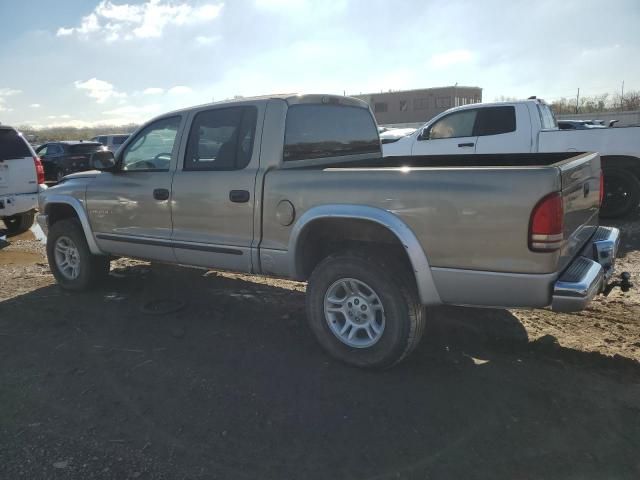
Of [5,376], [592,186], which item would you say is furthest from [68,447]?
[592,186]

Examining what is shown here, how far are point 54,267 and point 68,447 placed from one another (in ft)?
11.4

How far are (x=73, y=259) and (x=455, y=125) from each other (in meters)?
6.71

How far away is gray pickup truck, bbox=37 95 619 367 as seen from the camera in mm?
3008

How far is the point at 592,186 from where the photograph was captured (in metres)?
3.88

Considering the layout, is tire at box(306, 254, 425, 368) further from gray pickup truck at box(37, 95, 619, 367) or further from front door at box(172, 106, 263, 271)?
front door at box(172, 106, 263, 271)

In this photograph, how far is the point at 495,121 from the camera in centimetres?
880

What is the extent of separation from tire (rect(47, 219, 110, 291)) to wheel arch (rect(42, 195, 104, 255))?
0.34 ft

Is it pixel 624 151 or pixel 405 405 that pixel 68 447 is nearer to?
pixel 405 405

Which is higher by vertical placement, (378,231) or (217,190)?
(217,190)

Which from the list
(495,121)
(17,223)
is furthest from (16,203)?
(495,121)

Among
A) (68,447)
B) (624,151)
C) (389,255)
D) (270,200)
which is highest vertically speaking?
(624,151)

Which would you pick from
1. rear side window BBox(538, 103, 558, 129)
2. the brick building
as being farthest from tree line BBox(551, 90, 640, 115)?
rear side window BBox(538, 103, 558, 129)

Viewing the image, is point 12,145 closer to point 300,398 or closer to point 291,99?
point 291,99

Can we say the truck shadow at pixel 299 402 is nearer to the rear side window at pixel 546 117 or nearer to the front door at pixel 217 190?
the front door at pixel 217 190
